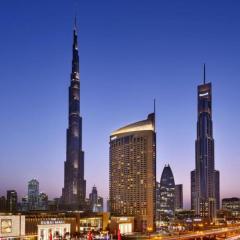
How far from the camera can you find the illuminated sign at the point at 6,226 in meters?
83.9

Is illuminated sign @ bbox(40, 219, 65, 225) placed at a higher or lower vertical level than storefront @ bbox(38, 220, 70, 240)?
higher

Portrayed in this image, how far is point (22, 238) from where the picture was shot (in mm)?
90125

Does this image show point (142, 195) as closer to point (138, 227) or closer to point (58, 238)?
point (138, 227)

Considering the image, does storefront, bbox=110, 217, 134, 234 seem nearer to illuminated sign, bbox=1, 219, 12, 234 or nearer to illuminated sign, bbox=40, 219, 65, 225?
illuminated sign, bbox=40, 219, 65, 225

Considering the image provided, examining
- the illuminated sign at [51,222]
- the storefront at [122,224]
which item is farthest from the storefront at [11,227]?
the storefront at [122,224]

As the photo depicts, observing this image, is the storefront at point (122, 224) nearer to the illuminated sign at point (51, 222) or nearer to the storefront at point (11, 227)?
the illuminated sign at point (51, 222)

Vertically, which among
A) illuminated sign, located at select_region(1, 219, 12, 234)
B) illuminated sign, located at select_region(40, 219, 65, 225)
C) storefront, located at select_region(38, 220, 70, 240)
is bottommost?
storefront, located at select_region(38, 220, 70, 240)

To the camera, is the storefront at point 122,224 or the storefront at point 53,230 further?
the storefront at point 122,224

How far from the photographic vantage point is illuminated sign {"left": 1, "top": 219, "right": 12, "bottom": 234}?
275 ft

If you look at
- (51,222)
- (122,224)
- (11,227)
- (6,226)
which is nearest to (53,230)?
(51,222)

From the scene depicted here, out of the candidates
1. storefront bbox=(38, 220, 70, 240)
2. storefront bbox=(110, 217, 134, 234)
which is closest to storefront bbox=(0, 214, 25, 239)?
storefront bbox=(38, 220, 70, 240)

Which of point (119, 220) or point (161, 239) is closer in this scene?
point (161, 239)

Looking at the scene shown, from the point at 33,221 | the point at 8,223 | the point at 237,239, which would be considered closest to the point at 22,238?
the point at 8,223

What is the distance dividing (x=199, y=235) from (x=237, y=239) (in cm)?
1631
